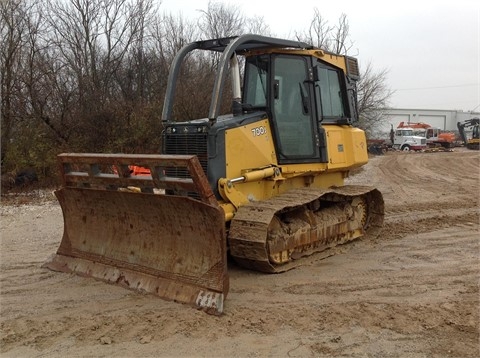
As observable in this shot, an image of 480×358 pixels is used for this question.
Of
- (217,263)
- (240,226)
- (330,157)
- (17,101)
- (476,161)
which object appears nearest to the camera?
(217,263)

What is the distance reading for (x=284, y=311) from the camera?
4492 millimetres

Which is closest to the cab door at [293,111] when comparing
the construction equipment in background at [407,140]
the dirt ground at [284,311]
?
the dirt ground at [284,311]

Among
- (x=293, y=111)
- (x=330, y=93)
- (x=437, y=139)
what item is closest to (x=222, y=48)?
(x=293, y=111)

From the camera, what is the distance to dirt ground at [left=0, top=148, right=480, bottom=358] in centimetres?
380

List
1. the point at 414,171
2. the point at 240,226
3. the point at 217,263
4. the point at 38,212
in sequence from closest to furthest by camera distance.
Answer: the point at 217,263 < the point at 240,226 < the point at 38,212 < the point at 414,171

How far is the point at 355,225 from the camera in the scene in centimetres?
705

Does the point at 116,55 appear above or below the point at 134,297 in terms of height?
above

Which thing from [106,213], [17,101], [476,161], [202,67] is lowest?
[476,161]

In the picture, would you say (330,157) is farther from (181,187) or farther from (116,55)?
(116,55)

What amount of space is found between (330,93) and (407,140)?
123ft

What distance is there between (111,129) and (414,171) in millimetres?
11840

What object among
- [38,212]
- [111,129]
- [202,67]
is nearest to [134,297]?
[38,212]

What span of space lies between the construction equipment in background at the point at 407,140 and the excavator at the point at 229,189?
36.6 meters

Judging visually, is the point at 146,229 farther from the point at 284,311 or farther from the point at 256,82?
the point at 256,82
